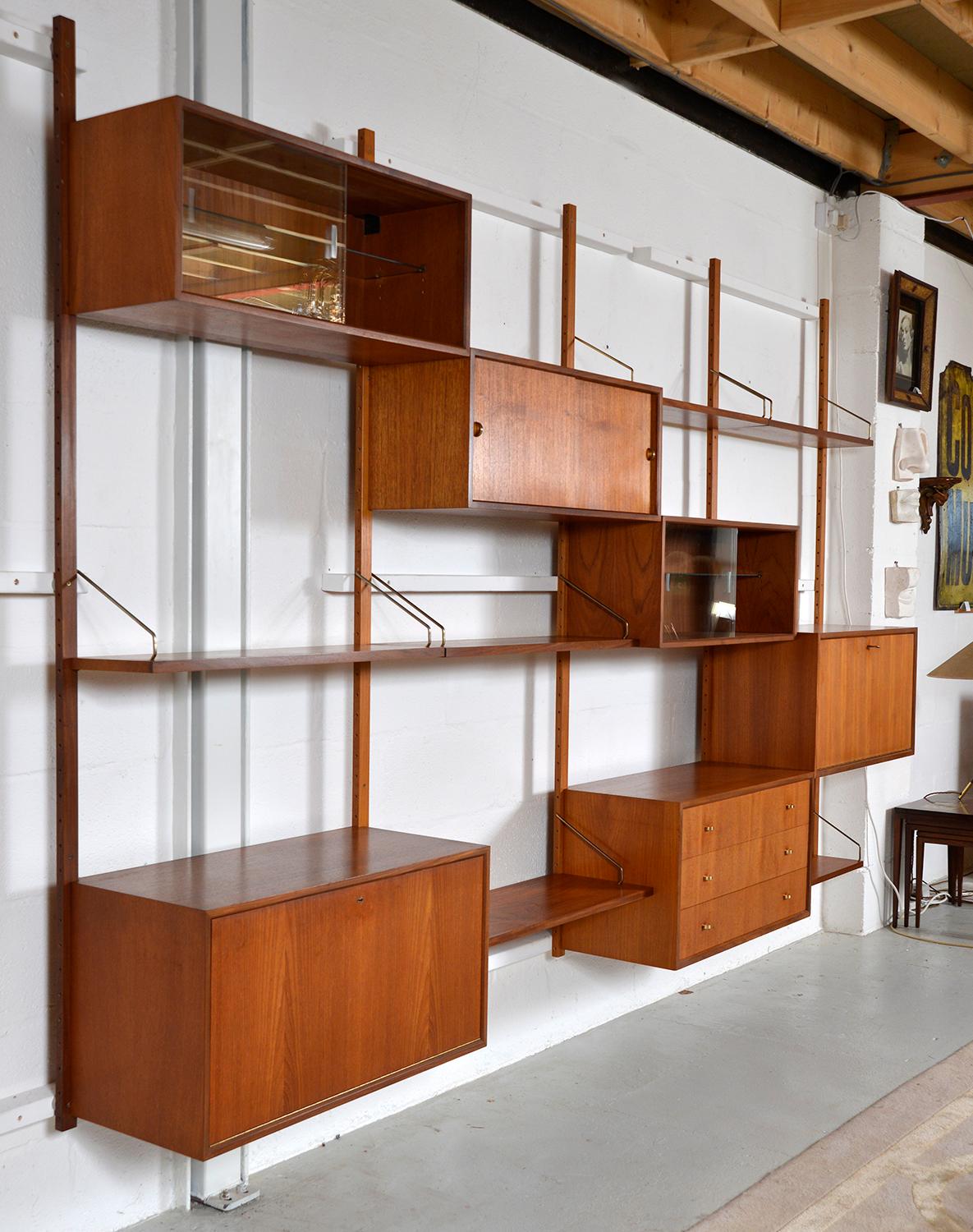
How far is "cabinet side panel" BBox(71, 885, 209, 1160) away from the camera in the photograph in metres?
2.64

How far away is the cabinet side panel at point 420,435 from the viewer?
11.1 ft

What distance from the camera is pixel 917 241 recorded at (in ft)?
20.1

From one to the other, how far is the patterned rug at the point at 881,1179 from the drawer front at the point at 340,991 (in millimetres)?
818

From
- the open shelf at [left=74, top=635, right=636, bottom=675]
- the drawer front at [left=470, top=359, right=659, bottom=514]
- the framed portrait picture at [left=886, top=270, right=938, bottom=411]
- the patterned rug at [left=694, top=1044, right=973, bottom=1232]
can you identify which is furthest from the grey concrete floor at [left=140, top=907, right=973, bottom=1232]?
the framed portrait picture at [left=886, top=270, right=938, bottom=411]

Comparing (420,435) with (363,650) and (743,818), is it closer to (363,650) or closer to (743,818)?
(363,650)

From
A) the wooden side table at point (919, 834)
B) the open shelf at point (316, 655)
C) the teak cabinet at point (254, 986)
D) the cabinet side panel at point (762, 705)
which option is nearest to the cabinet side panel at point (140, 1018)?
the teak cabinet at point (254, 986)

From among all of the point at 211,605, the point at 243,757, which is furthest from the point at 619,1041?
the point at 211,605

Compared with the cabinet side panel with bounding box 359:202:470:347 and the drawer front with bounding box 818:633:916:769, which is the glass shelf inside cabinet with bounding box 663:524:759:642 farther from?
the cabinet side panel with bounding box 359:202:470:347

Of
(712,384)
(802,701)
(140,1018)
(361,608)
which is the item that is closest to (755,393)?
(712,384)

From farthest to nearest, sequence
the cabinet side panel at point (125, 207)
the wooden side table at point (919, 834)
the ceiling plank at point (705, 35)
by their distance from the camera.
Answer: the wooden side table at point (919, 834)
the ceiling plank at point (705, 35)
the cabinet side panel at point (125, 207)

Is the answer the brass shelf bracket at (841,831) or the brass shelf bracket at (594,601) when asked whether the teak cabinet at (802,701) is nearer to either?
the brass shelf bracket at (841,831)

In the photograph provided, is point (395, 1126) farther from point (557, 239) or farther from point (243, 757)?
point (557, 239)

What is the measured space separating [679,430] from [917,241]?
2019mm

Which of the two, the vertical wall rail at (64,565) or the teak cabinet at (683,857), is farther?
the teak cabinet at (683,857)
